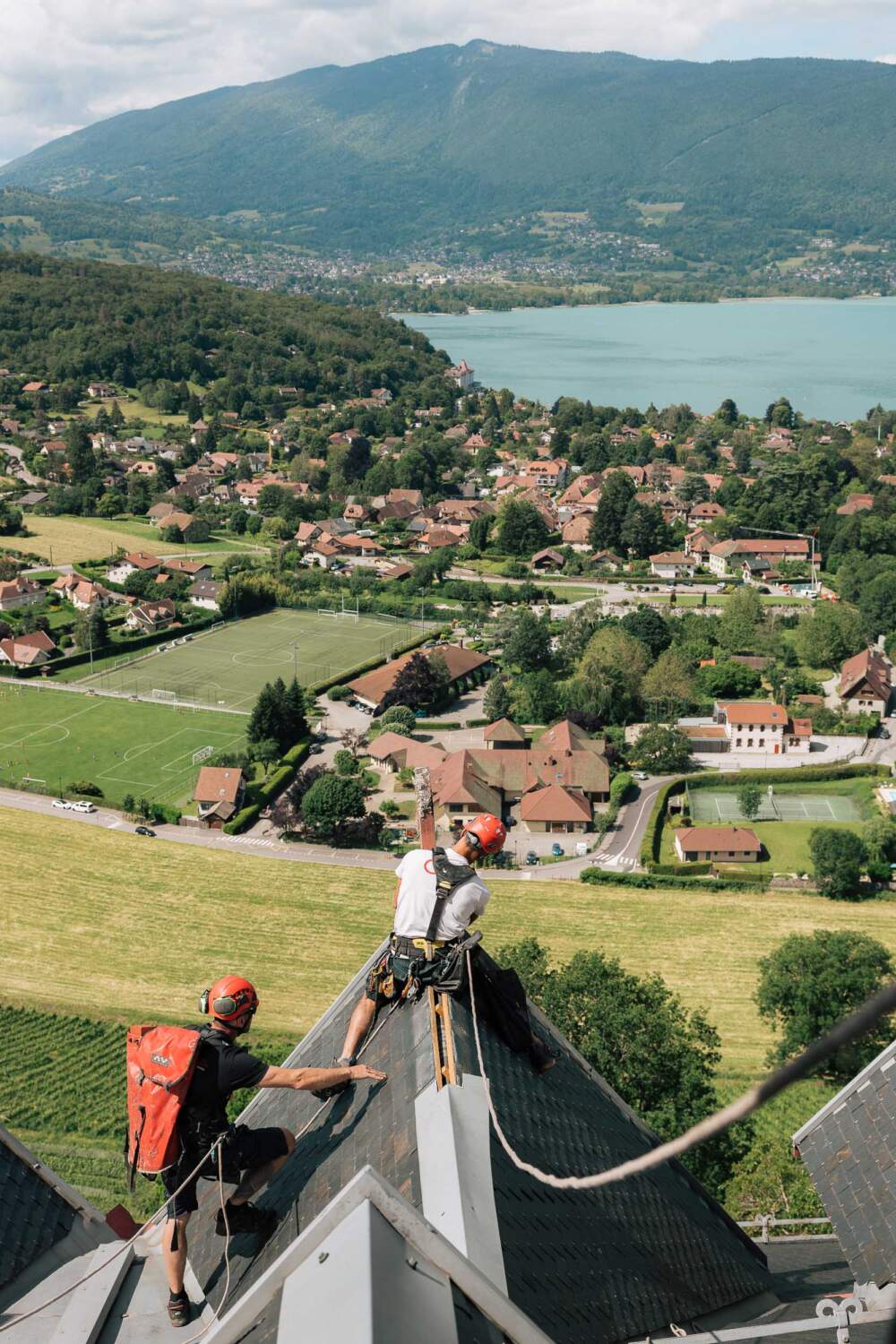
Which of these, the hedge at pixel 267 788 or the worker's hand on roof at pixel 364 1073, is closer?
the worker's hand on roof at pixel 364 1073

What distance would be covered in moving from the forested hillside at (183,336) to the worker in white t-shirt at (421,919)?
277 ft

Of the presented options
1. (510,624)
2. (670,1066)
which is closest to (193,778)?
(510,624)

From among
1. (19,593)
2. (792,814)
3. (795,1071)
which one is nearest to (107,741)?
(19,593)

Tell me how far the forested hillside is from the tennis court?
6561 cm

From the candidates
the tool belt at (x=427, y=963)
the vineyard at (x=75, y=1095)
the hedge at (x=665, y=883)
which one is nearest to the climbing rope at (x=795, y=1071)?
the tool belt at (x=427, y=963)

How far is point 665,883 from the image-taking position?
22.7m

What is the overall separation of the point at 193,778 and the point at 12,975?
9397 mm

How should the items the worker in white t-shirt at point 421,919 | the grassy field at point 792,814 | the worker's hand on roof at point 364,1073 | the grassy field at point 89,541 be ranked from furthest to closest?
the grassy field at point 89,541
the grassy field at point 792,814
the worker in white t-shirt at point 421,919
the worker's hand on roof at point 364,1073

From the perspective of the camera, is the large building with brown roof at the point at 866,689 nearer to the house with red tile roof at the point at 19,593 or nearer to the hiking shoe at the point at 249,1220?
the house with red tile roof at the point at 19,593

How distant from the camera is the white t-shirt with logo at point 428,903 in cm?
414

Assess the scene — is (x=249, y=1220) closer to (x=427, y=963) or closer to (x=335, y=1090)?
(x=335, y=1090)

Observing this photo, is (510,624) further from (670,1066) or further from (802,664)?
(670,1066)

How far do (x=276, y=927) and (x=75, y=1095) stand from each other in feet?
19.6

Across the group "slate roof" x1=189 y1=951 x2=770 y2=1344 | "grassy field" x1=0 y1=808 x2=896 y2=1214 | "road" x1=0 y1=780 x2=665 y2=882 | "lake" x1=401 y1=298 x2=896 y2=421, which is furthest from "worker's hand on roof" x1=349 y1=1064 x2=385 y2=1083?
"lake" x1=401 y1=298 x2=896 y2=421
